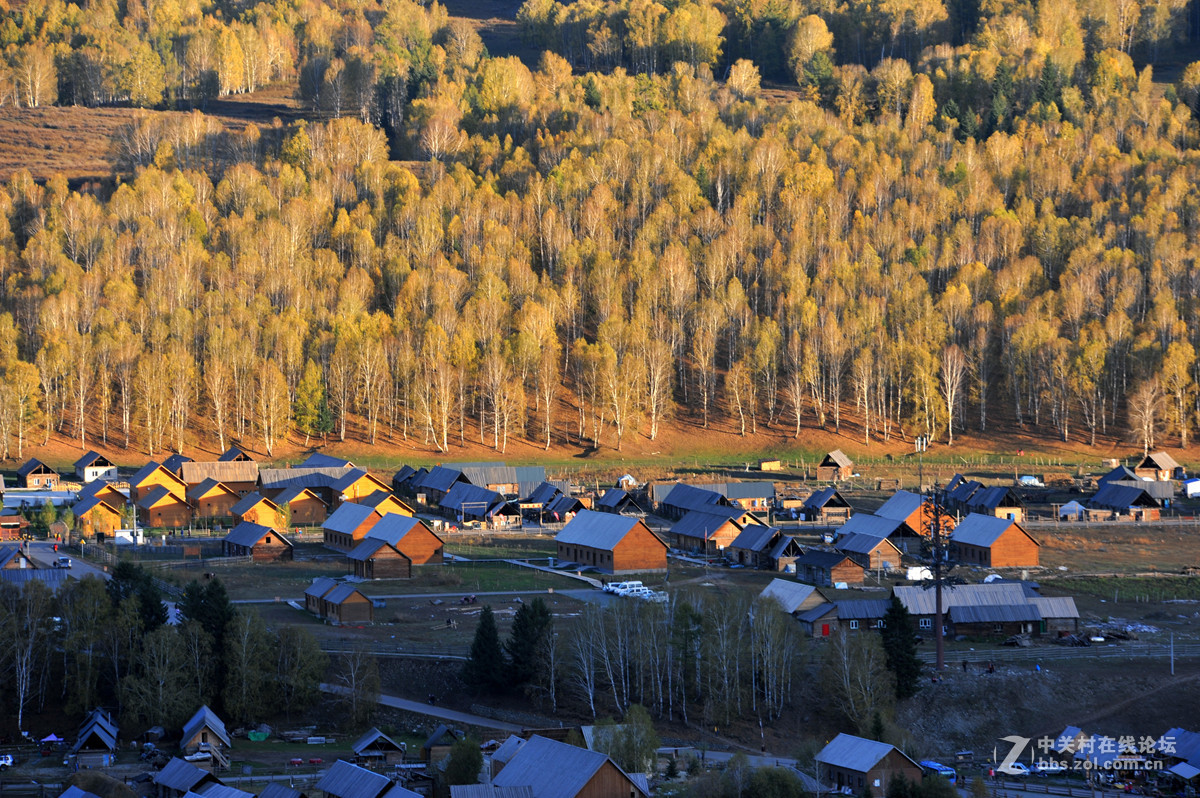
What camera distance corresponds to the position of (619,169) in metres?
120

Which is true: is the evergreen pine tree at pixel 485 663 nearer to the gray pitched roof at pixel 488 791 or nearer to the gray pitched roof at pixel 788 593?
the gray pitched roof at pixel 488 791

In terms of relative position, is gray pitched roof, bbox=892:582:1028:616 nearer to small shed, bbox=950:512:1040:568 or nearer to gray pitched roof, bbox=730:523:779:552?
small shed, bbox=950:512:1040:568

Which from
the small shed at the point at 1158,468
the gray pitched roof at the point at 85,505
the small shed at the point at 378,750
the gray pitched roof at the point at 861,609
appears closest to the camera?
the small shed at the point at 378,750

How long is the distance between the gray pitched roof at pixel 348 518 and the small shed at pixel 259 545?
2.60 meters

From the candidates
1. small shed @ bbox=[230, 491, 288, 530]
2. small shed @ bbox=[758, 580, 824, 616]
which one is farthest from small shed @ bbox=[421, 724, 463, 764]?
small shed @ bbox=[230, 491, 288, 530]

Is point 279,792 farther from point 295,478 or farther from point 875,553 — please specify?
point 295,478

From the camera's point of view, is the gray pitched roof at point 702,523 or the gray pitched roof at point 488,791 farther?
the gray pitched roof at point 702,523

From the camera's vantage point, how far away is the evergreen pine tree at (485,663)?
1599 inches

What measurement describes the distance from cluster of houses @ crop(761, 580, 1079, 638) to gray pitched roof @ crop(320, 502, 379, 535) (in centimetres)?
2009

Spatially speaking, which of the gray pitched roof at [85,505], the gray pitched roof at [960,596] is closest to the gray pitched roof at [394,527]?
the gray pitched roof at [85,505]

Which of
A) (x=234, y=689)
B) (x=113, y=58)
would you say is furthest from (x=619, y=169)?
(x=234, y=689)

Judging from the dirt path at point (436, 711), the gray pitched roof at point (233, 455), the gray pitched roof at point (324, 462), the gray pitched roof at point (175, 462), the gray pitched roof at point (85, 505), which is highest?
the dirt path at point (436, 711)

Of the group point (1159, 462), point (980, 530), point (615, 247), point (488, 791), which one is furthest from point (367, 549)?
point (615, 247)

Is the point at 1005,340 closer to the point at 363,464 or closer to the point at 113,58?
the point at 363,464
